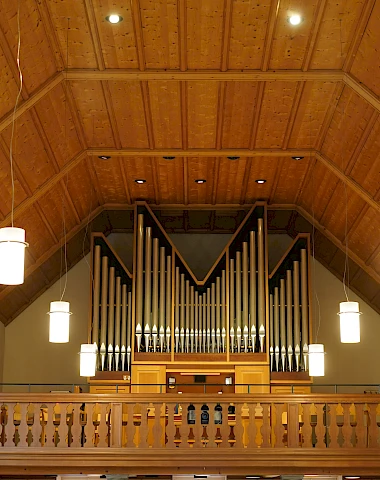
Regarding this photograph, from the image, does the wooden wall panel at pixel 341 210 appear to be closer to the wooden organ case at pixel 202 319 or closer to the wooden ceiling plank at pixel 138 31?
the wooden organ case at pixel 202 319

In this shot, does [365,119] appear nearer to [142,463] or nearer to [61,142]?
[61,142]

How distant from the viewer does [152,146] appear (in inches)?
488

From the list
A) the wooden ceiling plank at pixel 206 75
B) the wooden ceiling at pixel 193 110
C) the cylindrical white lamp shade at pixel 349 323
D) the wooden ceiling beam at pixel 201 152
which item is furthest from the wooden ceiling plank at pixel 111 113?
the cylindrical white lamp shade at pixel 349 323

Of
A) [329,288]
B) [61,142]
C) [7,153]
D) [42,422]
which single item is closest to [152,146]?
[61,142]

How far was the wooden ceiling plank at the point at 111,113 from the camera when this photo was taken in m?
10.7

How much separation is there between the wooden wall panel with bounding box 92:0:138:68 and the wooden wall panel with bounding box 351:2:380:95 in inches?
93.8

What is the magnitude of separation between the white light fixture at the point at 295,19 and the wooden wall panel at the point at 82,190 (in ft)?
15.4

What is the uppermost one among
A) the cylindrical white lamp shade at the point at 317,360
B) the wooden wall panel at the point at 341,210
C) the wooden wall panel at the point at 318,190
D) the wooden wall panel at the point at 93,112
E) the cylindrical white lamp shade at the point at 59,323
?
the wooden wall panel at the point at 93,112

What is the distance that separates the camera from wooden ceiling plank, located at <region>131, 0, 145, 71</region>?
350 inches

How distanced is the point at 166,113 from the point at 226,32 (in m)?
→ 2.19

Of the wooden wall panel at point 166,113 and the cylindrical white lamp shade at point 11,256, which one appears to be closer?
the cylindrical white lamp shade at point 11,256

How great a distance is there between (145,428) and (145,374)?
8.48 ft

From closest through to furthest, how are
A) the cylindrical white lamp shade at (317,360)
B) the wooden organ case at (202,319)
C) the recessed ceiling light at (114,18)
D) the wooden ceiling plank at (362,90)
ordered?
the recessed ceiling light at (114,18)
the wooden ceiling plank at (362,90)
the cylindrical white lamp shade at (317,360)
the wooden organ case at (202,319)

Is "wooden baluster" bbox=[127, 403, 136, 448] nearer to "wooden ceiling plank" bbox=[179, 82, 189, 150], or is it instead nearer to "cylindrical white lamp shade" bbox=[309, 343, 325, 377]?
"cylindrical white lamp shade" bbox=[309, 343, 325, 377]
